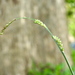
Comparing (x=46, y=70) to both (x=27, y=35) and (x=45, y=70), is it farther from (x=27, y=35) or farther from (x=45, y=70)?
(x=27, y=35)

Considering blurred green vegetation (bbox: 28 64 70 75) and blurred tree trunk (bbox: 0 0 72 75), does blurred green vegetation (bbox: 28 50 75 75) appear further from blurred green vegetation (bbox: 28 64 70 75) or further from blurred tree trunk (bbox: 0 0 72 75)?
blurred tree trunk (bbox: 0 0 72 75)

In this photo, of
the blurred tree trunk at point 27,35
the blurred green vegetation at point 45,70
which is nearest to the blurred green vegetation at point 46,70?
the blurred green vegetation at point 45,70

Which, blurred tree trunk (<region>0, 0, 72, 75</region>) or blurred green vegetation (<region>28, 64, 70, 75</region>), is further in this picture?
blurred green vegetation (<region>28, 64, 70, 75</region>)

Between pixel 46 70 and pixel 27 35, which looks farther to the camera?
pixel 46 70

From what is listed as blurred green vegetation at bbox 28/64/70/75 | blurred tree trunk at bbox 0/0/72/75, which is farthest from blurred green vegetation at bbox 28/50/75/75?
blurred tree trunk at bbox 0/0/72/75

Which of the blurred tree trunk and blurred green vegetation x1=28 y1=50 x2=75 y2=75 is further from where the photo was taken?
blurred green vegetation x1=28 y1=50 x2=75 y2=75

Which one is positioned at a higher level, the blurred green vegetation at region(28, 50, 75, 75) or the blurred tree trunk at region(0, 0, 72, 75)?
the blurred tree trunk at region(0, 0, 72, 75)

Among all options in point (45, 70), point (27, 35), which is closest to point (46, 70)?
point (45, 70)

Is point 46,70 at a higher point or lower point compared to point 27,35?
lower

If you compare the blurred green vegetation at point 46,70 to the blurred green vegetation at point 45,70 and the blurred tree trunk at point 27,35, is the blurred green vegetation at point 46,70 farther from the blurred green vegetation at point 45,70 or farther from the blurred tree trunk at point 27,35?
the blurred tree trunk at point 27,35
